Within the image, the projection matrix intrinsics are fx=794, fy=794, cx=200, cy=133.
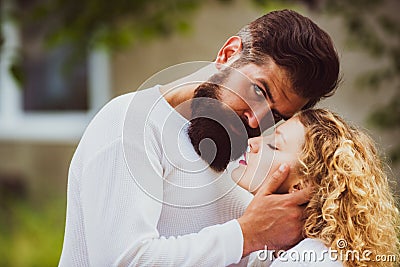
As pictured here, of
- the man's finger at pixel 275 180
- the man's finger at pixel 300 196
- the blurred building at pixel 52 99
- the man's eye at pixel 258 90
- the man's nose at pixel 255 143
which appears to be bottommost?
the blurred building at pixel 52 99

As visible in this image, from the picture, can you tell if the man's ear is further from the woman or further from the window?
the window

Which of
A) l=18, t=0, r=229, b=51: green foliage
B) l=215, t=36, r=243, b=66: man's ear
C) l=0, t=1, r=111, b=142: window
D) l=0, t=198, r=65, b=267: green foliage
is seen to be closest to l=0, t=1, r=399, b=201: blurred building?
l=0, t=1, r=111, b=142: window

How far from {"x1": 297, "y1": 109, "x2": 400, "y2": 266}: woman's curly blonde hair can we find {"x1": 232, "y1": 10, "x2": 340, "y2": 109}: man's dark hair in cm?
5

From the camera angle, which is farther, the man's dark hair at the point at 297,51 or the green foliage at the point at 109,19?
the green foliage at the point at 109,19

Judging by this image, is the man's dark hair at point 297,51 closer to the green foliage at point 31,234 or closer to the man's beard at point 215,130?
the man's beard at point 215,130

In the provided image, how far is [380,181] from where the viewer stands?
0.82m

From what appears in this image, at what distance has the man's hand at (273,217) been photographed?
78 centimetres

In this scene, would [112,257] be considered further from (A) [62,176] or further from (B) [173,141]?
(A) [62,176]

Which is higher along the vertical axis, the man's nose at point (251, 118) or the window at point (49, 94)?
the man's nose at point (251, 118)

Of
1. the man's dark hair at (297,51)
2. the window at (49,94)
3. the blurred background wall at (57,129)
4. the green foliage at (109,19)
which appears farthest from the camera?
the window at (49,94)

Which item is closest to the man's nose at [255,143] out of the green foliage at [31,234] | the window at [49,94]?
the green foliage at [31,234]

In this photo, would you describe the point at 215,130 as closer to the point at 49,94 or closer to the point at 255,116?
the point at 255,116

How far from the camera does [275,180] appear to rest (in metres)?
0.79

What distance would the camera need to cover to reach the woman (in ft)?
2.59
